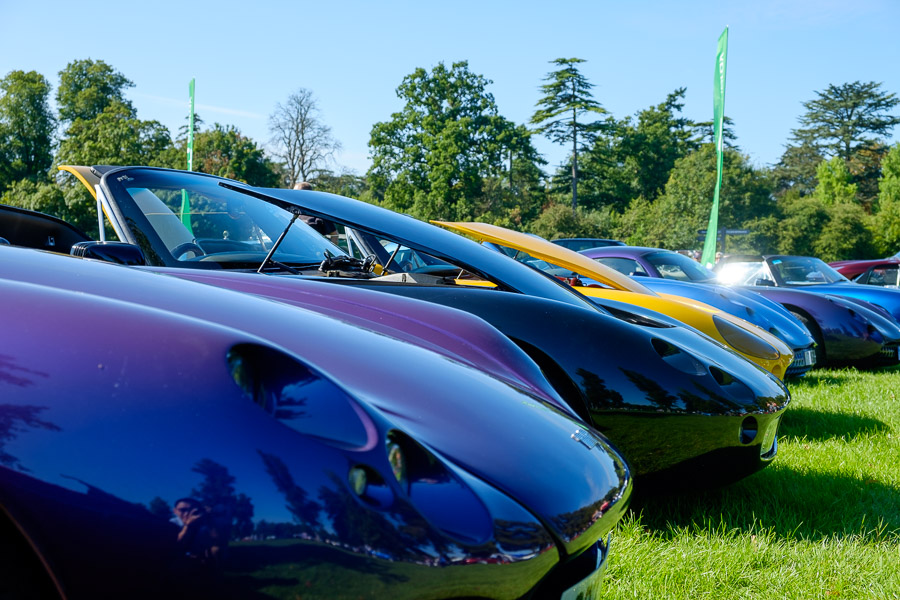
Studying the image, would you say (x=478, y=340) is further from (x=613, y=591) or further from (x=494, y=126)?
(x=494, y=126)

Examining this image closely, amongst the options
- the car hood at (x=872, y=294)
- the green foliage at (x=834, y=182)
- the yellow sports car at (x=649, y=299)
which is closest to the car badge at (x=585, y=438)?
the yellow sports car at (x=649, y=299)

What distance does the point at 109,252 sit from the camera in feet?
7.73

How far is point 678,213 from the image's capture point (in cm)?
4266

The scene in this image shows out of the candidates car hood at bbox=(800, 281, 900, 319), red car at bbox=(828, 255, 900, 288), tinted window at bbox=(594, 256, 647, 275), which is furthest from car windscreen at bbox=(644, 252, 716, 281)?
red car at bbox=(828, 255, 900, 288)

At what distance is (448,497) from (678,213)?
145ft

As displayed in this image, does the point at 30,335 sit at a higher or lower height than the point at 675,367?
higher

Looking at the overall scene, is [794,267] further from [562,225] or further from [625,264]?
[562,225]

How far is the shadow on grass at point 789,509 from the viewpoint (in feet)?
8.92

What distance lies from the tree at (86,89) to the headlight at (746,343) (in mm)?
45117

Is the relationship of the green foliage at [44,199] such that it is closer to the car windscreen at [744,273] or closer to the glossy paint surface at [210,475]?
the car windscreen at [744,273]

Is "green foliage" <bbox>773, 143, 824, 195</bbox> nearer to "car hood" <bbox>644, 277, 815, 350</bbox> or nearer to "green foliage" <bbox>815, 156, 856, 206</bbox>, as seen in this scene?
"green foliage" <bbox>815, 156, 856, 206</bbox>

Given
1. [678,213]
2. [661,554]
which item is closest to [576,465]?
[661,554]

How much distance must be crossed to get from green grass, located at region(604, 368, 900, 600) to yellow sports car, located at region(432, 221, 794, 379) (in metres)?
0.59

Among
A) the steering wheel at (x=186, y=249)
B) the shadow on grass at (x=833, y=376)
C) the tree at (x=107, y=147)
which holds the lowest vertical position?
the shadow on grass at (x=833, y=376)
